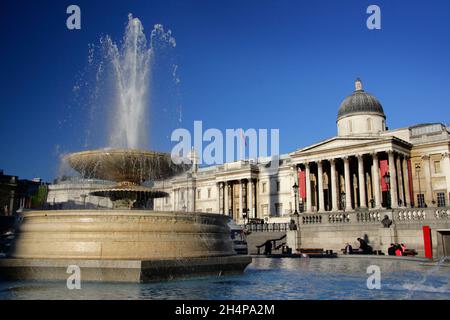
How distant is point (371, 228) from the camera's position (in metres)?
33.8

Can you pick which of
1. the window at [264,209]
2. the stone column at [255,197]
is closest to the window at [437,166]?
the window at [264,209]

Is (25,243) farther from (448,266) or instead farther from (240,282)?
(448,266)

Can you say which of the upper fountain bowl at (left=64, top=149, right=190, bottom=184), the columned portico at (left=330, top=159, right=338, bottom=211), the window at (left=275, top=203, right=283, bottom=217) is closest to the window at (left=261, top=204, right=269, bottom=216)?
A: the window at (left=275, top=203, right=283, bottom=217)

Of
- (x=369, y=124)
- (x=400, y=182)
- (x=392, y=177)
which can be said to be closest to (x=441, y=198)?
(x=400, y=182)

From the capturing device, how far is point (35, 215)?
11.7 m

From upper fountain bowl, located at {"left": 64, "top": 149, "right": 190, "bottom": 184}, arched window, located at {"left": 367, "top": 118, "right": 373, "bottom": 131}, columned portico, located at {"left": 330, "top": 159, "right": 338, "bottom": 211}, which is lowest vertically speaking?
upper fountain bowl, located at {"left": 64, "top": 149, "right": 190, "bottom": 184}

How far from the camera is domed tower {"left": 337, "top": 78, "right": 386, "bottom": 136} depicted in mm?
53844

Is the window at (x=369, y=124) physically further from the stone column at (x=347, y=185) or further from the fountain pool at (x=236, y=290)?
the fountain pool at (x=236, y=290)

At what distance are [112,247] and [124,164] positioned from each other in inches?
163

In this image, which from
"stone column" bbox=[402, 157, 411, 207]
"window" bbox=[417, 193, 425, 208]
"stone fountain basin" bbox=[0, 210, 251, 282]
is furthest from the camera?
"window" bbox=[417, 193, 425, 208]

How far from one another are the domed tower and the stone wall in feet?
65.1

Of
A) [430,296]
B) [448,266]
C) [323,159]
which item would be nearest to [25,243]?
[430,296]

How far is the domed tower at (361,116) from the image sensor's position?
53.8m

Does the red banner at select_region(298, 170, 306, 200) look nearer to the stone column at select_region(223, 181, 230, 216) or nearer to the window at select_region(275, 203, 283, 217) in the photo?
the window at select_region(275, 203, 283, 217)
